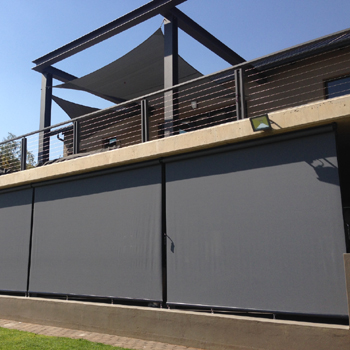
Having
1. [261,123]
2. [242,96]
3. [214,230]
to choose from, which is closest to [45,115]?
[242,96]

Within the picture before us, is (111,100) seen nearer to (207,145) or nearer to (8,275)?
(8,275)

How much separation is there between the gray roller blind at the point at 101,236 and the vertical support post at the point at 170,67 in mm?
1430

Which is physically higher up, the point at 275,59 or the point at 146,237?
the point at 275,59

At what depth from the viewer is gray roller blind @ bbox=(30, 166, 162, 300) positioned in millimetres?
8062

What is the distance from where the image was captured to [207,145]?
24.0 ft

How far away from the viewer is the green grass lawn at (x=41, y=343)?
671 centimetres

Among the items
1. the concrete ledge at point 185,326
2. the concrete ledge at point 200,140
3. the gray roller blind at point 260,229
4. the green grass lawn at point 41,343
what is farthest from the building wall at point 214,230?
the green grass lawn at point 41,343

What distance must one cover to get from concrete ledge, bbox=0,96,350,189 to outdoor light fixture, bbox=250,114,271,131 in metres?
0.11

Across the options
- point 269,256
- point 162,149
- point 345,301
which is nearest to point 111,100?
point 162,149

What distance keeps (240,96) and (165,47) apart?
10.8 feet

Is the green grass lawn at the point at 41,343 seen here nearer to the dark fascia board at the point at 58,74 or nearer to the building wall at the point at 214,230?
the building wall at the point at 214,230

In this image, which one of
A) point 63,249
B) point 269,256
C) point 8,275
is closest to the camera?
point 269,256

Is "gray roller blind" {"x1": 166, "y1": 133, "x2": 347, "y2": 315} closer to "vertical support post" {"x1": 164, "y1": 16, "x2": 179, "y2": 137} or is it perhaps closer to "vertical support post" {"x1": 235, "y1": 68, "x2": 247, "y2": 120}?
"vertical support post" {"x1": 235, "y1": 68, "x2": 247, "y2": 120}

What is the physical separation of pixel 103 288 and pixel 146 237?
5.22ft
